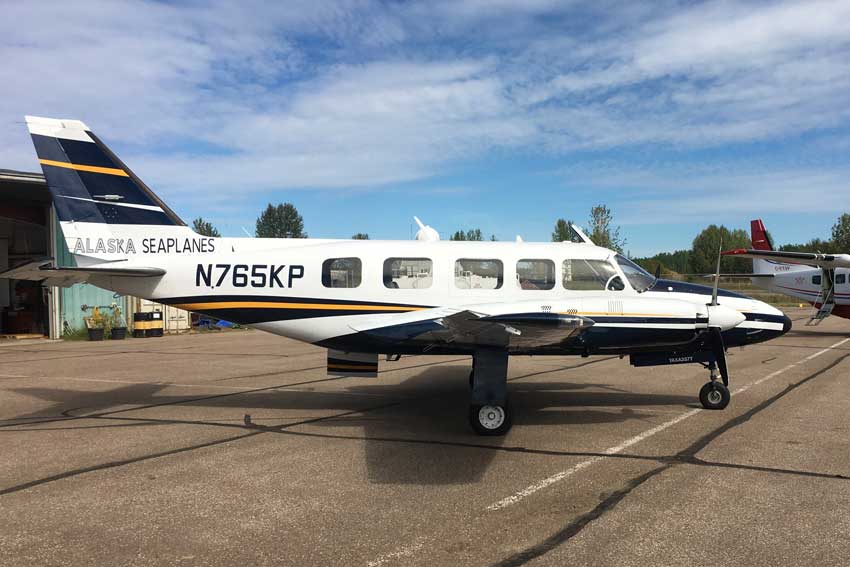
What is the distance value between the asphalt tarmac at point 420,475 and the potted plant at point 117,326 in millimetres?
13712

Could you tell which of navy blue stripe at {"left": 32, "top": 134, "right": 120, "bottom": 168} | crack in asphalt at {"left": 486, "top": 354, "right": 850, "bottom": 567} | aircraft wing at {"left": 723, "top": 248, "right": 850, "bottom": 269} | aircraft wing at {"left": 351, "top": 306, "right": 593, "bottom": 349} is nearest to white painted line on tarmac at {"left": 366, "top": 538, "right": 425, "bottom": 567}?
crack in asphalt at {"left": 486, "top": 354, "right": 850, "bottom": 567}

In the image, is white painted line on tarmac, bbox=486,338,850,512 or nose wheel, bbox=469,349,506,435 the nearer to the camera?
white painted line on tarmac, bbox=486,338,850,512

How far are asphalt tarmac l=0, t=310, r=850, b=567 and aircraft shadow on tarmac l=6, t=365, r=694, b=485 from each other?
0.05 m

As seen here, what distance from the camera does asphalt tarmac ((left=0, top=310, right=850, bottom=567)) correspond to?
4.66m

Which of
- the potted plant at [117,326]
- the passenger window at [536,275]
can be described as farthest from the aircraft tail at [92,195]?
the potted plant at [117,326]

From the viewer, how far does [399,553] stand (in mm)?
4516

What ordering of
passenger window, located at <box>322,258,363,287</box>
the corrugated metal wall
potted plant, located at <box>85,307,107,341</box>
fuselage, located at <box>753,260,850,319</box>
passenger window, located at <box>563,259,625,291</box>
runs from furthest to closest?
the corrugated metal wall, potted plant, located at <box>85,307,107,341</box>, fuselage, located at <box>753,260,850,319</box>, passenger window, located at <box>322,258,363,287</box>, passenger window, located at <box>563,259,625,291</box>

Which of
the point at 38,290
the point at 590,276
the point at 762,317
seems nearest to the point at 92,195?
the point at 590,276

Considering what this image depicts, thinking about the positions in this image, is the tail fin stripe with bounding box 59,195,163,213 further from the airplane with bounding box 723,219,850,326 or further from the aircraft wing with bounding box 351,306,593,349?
the airplane with bounding box 723,219,850,326


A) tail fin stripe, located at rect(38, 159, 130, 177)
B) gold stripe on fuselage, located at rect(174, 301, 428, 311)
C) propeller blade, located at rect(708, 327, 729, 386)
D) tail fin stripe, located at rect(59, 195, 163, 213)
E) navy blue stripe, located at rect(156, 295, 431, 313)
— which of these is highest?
tail fin stripe, located at rect(38, 159, 130, 177)

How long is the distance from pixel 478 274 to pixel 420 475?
385cm

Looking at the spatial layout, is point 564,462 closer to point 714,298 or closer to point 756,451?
point 756,451

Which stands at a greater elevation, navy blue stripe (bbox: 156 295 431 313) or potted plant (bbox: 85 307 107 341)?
navy blue stripe (bbox: 156 295 431 313)

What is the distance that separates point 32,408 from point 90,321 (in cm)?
1753
